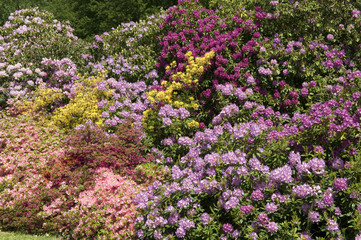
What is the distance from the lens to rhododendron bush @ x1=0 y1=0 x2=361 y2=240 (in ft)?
13.0

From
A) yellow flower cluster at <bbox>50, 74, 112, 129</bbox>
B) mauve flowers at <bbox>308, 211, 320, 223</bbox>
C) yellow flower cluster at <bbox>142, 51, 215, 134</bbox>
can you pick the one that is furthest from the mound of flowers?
mauve flowers at <bbox>308, 211, 320, 223</bbox>

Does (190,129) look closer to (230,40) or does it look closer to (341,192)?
(230,40)

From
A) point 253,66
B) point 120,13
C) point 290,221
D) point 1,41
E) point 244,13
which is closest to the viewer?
point 290,221

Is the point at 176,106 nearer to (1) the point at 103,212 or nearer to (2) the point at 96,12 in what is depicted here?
→ (1) the point at 103,212

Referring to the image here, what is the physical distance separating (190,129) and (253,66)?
6.85ft

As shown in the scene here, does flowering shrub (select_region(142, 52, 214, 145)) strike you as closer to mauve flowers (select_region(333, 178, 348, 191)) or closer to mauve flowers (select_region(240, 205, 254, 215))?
mauve flowers (select_region(240, 205, 254, 215))

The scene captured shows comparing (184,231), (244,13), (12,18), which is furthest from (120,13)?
(184,231)

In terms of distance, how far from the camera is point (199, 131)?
5.88 metres

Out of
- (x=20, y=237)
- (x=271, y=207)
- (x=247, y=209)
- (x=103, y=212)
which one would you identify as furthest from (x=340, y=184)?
(x=20, y=237)

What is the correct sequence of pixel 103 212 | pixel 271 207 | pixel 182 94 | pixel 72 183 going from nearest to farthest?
pixel 271 207
pixel 103 212
pixel 72 183
pixel 182 94

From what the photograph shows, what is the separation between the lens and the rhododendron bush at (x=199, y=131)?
398 centimetres

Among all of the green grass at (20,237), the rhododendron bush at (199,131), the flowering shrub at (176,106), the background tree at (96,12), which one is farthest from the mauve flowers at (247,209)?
the background tree at (96,12)

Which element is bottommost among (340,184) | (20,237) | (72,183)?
(20,237)

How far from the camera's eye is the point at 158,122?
6.34 m
